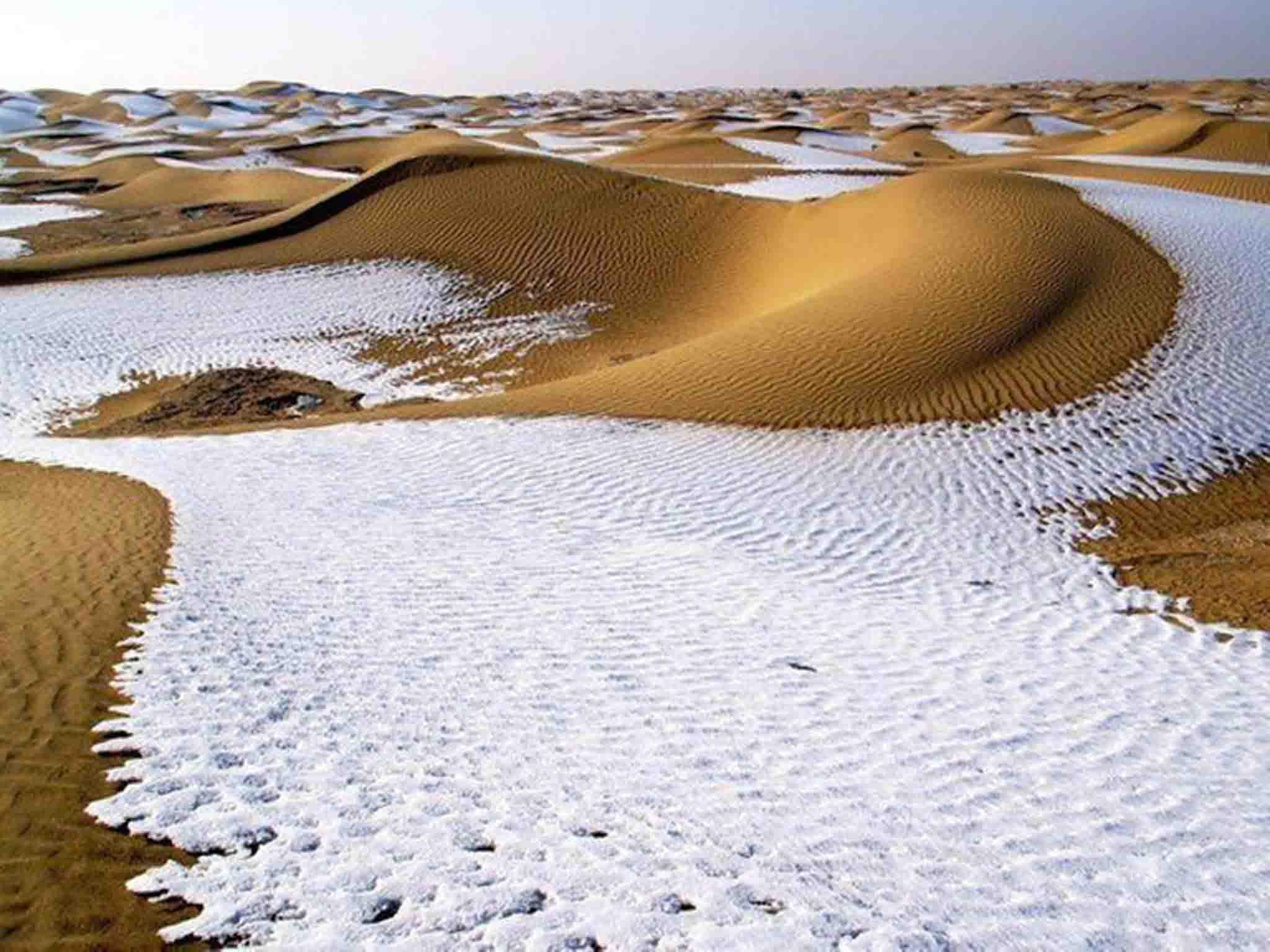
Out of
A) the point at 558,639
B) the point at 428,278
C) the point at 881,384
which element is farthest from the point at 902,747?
the point at 428,278

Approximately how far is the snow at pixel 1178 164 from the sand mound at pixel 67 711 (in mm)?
38993

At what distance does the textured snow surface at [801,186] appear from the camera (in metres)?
35.5

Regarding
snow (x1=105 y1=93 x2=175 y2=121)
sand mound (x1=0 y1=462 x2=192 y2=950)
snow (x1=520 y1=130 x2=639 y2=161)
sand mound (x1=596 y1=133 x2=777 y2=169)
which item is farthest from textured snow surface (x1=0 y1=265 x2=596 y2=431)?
snow (x1=105 y1=93 x2=175 y2=121)

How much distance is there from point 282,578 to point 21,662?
262cm

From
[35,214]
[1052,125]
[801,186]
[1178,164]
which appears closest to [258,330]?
[801,186]

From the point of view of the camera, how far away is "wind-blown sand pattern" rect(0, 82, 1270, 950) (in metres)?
4.55

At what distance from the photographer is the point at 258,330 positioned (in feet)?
77.4

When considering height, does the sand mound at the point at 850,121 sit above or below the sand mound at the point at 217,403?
above

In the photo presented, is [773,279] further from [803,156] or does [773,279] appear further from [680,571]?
[803,156]

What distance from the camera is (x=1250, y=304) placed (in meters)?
18.2

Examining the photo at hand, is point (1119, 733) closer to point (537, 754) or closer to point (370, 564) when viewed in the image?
point (537, 754)

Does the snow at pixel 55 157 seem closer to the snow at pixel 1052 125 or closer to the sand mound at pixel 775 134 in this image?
the sand mound at pixel 775 134

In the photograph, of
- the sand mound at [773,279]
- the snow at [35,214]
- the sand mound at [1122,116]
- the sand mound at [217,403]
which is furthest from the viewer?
the sand mound at [1122,116]

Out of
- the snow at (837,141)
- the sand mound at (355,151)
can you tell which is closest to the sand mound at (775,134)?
the snow at (837,141)
